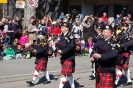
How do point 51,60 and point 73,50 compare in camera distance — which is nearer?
point 73,50

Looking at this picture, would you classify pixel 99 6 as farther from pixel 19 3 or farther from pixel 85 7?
pixel 19 3

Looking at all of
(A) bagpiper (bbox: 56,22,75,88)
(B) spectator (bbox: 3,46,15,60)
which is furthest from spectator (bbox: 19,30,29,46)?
(A) bagpiper (bbox: 56,22,75,88)

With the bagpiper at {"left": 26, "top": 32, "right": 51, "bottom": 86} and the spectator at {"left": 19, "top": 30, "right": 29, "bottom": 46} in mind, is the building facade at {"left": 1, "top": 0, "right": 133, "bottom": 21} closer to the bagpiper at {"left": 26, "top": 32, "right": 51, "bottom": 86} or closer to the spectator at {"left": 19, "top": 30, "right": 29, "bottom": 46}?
the spectator at {"left": 19, "top": 30, "right": 29, "bottom": 46}

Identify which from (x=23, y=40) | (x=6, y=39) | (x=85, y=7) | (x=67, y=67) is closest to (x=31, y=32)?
(x=23, y=40)

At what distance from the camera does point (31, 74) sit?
38.4ft

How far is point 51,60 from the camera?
14.9 m

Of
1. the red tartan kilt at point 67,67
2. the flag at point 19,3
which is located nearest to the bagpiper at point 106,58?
the red tartan kilt at point 67,67

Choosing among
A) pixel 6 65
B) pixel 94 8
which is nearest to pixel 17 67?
pixel 6 65

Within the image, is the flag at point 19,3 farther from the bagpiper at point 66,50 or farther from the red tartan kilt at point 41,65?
the bagpiper at point 66,50

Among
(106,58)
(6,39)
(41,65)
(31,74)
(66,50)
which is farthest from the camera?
(6,39)

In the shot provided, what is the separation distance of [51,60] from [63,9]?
9.93 m

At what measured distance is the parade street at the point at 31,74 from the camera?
10586 mm

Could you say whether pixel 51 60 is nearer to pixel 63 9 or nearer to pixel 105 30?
pixel 105 30

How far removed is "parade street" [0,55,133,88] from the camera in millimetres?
10586
